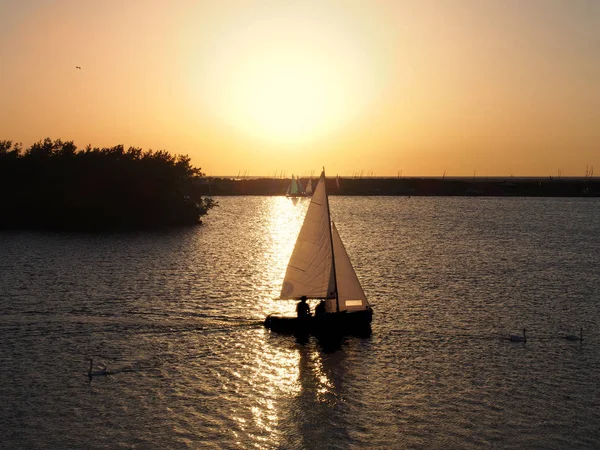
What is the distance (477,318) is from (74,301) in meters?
32.8

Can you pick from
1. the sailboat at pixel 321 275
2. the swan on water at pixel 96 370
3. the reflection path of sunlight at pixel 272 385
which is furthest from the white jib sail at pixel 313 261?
the swan on water at pixel 96 370

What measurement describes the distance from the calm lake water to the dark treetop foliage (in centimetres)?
4955

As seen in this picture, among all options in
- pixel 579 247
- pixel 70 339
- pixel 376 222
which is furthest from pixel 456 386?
pixel 376 222

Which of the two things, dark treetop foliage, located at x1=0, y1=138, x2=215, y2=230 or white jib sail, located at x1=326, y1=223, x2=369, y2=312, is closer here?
white jib sail, located at x1=326, y1=223, x2=369, y2=312

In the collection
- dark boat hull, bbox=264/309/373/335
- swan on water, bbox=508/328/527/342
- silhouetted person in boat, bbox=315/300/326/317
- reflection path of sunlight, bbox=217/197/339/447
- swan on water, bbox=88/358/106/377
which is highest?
silhouetted person in boat, bbox=315/300/326/317

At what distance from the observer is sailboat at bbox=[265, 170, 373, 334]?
1741 inches

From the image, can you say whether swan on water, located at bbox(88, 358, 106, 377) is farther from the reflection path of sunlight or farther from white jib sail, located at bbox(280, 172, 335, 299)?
white jib sail, located at bbox(280, 172, 335, 299)

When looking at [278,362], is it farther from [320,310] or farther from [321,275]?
[321,275]

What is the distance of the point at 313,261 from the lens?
1759 inches

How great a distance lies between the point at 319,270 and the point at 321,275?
1.25 ft

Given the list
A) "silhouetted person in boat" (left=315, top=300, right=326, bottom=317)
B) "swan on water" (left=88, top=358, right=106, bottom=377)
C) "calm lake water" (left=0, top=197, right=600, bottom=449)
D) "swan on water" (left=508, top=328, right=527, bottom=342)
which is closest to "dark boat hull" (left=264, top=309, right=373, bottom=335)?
"silhouetted person in boat" (left=315, top=300, right=326, bottom=317)

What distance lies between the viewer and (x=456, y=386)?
34156 millimetres

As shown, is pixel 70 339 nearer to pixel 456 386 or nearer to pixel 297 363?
pixel 297 363

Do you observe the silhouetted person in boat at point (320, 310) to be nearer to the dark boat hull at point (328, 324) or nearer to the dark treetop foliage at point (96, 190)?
the dark boat hull at point (328, 324)
